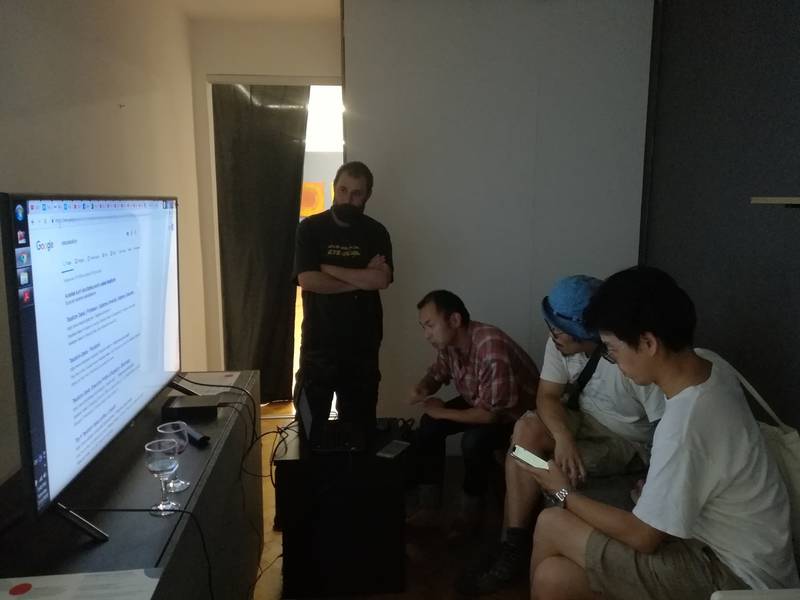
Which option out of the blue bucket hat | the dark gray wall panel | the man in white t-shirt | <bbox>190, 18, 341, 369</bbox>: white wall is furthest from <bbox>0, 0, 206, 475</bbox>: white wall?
the dark gray wall panel

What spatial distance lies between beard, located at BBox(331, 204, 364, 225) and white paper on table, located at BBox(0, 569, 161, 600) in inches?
67.6

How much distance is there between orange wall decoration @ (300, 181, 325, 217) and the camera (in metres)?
4.95

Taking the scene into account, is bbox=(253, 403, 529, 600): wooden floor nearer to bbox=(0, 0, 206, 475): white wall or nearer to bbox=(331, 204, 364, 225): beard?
bbox=(0, 0, 206, 475): white wall

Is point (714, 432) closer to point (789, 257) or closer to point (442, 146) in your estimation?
point (789, 257)

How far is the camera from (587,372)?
7.00 feet

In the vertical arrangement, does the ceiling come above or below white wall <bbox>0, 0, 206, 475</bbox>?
above

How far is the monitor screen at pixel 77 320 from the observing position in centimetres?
101

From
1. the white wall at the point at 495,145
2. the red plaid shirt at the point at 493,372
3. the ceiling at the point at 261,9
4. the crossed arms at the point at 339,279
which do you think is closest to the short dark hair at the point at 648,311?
the red plaid shirt at the point at 493,372

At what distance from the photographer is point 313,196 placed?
16.5 feet

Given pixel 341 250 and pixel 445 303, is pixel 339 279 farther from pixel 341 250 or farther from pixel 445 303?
pixel 445 303

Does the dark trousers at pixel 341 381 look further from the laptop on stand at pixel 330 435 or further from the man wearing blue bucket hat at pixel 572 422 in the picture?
the man wearing blue bucket hat at pixel 572 422

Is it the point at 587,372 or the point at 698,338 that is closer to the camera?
the point at 587,372

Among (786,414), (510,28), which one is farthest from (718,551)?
(510,28)

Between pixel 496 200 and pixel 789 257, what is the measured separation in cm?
141
